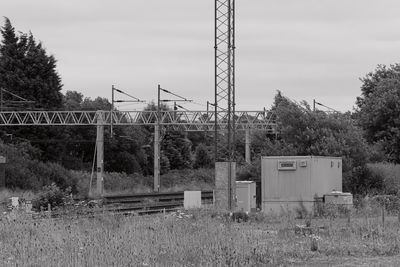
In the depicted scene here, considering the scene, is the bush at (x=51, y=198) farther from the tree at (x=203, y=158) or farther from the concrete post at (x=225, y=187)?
the tree at (x=203, y=158)

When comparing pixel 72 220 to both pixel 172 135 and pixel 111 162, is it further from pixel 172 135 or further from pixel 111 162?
pixel 172 135

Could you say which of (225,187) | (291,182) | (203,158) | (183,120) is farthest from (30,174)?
(203,158)

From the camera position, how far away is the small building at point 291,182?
27438 millimetres

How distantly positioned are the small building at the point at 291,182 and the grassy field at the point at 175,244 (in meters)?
9.20

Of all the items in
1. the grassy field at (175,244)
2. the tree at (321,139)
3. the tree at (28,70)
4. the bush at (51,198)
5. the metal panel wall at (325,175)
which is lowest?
the grassy field at (175,244)

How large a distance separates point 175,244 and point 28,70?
6678cm

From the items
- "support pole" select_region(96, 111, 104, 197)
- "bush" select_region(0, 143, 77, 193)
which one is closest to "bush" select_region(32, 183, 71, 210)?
"bush" select_region(0, 143, 77, 193)

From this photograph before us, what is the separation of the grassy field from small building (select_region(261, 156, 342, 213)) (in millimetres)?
9196

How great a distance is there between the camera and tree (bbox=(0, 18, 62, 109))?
76312 millimetres

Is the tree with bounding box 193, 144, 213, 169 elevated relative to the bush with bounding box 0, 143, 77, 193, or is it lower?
elevated

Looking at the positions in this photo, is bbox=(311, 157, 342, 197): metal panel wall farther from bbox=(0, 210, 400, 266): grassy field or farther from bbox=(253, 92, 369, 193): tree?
bbox=(0, 210, 400, 266): grassy field

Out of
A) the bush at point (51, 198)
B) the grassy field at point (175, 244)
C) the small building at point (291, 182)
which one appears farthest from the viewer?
the bush at point (51, 198)

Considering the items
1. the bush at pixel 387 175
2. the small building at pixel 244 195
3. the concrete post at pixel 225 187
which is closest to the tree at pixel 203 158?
the bush at pixel 387 175

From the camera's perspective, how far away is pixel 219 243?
13.7 m
